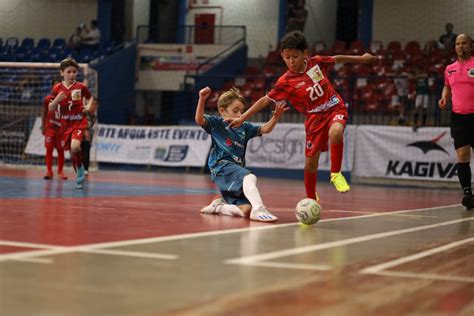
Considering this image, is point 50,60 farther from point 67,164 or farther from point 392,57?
point 392,57

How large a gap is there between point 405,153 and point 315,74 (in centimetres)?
1216

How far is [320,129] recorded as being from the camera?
343 inches

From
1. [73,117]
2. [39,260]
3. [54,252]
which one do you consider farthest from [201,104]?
[73,117]

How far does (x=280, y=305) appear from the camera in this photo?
3182 millimetres

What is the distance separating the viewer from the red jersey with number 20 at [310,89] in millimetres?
8570

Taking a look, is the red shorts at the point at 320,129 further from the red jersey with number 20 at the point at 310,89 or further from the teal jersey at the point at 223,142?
the teal jersey at the point at 223,142

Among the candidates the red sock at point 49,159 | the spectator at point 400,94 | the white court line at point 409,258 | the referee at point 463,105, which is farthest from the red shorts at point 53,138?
the white court line at point 409,258

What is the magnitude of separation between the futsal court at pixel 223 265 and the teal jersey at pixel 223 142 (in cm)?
75

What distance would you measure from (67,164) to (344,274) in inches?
778

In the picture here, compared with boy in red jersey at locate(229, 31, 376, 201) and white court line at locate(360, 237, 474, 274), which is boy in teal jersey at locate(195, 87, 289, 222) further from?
white court line at locate(360, 237, 474, 274)

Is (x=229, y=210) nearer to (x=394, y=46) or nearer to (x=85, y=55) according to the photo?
(x=394, y=46)

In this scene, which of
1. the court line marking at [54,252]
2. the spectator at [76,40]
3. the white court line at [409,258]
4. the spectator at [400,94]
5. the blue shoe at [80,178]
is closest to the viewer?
the court line marking at [54,252]

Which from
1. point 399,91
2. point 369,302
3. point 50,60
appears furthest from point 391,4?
point 369,302

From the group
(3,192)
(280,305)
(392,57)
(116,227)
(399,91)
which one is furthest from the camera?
(392,57)
